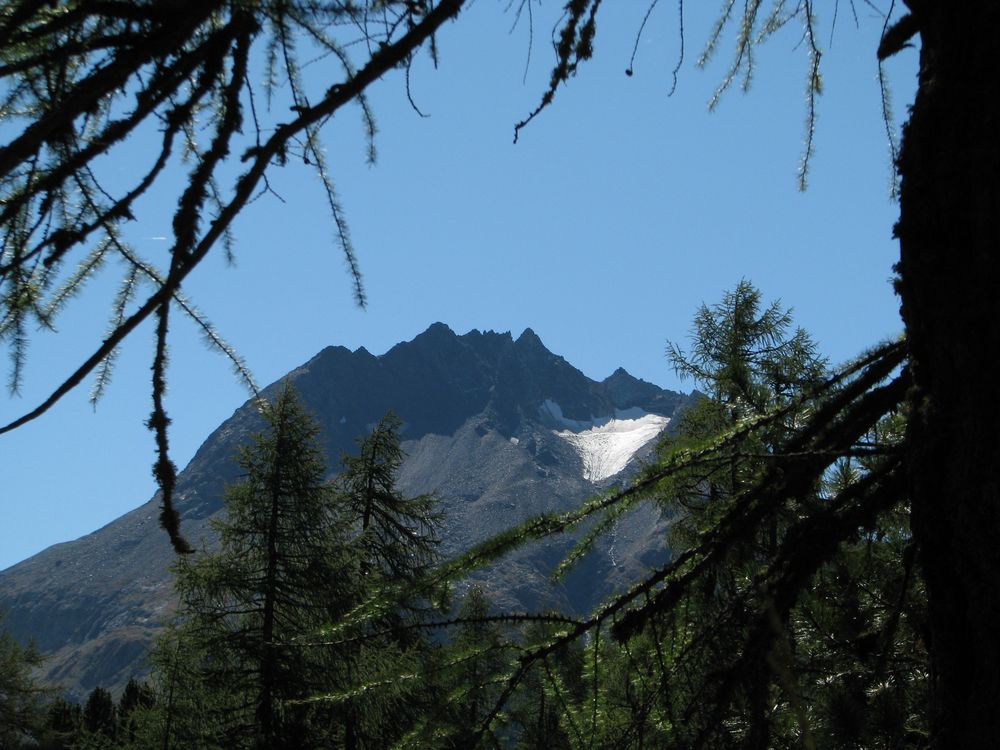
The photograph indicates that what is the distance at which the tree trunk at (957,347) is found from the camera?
1.43 m

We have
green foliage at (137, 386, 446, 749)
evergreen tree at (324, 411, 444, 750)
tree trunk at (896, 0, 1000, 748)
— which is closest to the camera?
tree trunk at (896, 0, 1000, 748)

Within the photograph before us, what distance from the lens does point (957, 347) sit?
1.51 meters

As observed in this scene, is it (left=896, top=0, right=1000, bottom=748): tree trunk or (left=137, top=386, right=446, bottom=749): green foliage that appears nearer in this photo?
(left=896, top=0, right=1000, bottom=748): tree trunk

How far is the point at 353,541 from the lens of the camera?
1204 centimetres

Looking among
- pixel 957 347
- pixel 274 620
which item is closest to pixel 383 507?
pixel 274 620

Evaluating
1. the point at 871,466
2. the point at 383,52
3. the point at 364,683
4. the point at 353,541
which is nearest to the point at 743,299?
the point at 353,541

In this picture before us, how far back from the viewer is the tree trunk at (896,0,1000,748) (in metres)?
Answer: 1.43

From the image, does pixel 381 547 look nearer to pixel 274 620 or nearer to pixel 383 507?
pixel 383 507

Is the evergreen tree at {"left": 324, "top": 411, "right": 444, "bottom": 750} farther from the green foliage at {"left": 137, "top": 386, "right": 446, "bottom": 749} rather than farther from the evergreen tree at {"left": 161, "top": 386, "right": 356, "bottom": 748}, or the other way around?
the evergreen tree at {"left": 161, "top": 386, "right": 356, "bottom": 748}

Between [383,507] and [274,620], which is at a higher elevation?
[383,507]

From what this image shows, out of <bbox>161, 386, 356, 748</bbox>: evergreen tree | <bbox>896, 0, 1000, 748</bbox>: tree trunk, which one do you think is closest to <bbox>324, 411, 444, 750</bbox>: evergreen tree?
<bbox>161, 386, 356, 748</bbox>: evergreen tree

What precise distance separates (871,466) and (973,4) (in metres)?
1.19

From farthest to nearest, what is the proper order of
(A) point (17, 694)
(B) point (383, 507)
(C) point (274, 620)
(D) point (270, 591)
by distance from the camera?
(A) point (17, 694) < (B) point (383, 507) < (D) point (270, 591) < (C) point (274, 620)

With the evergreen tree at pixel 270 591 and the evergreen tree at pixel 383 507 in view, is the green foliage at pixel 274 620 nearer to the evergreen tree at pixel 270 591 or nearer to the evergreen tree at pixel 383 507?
the evergreen tree at pixel 270 591
